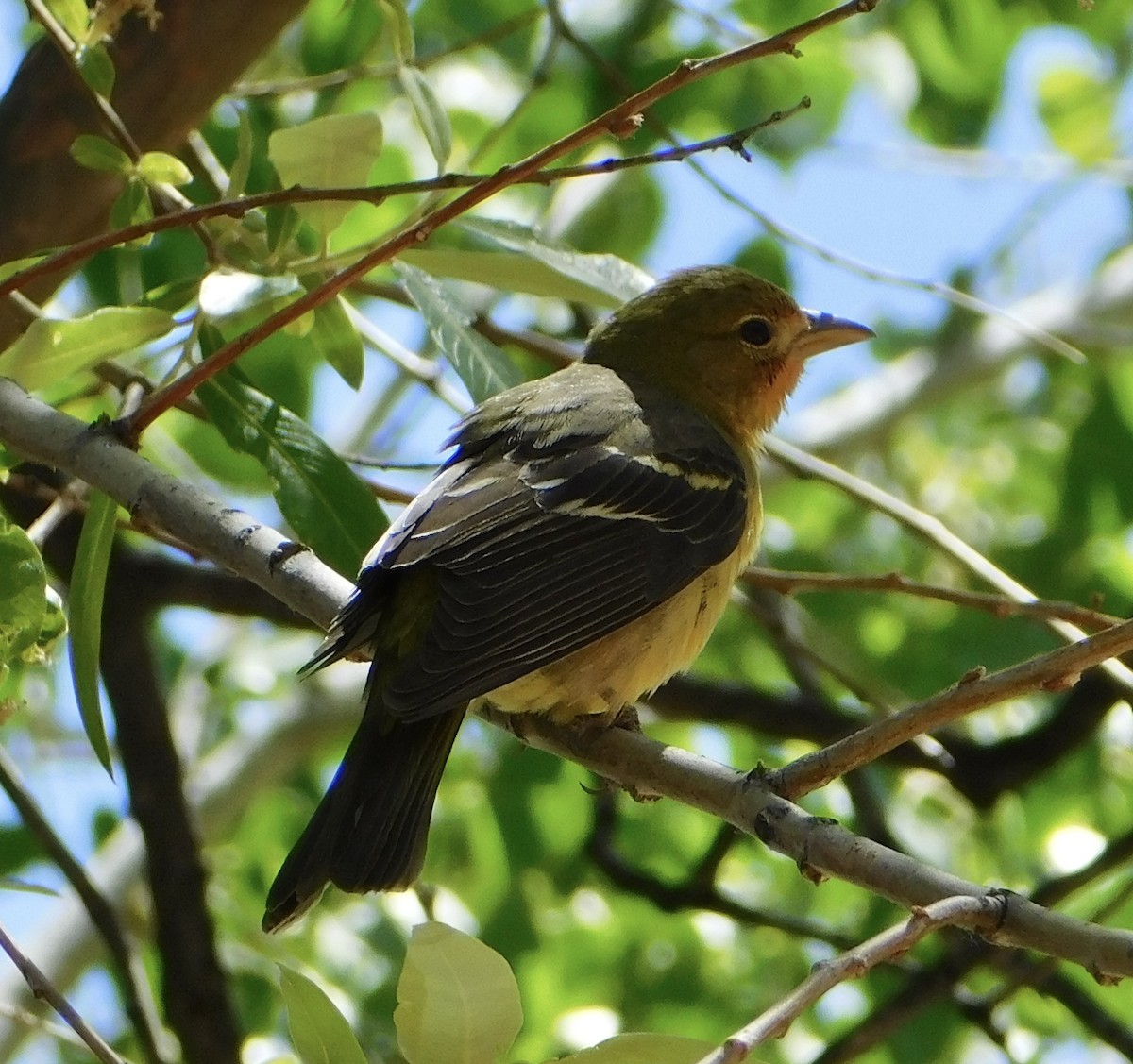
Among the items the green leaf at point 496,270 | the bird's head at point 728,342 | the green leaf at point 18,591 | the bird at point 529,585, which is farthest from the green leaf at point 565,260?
the bird's head at point 728,342

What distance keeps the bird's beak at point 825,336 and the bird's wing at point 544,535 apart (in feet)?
2.25

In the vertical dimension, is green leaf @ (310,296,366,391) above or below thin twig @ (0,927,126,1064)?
above

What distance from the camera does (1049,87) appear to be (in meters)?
6.55

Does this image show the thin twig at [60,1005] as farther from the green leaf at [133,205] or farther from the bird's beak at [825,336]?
the bird's beak at [825,336]

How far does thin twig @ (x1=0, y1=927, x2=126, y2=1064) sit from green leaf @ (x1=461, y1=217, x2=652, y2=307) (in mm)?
1734

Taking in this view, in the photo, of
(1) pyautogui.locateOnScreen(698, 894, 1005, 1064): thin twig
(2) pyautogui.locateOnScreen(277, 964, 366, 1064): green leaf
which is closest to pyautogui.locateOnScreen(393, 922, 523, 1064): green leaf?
(2) pyautogui.locateOnScreen(277, 964, 366, 1064): green leaf

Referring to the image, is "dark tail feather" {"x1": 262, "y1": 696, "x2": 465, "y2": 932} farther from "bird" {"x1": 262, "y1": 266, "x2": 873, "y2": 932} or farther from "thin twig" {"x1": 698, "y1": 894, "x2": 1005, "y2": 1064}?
"thin twig" {"x1": 698, "y1": 894, "x2": 1005, "y2": 1064}

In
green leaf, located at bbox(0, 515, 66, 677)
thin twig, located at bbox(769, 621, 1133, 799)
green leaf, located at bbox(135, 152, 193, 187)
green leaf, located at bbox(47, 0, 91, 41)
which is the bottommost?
thin twig, located at bbox(769, 621, 1133, 799)

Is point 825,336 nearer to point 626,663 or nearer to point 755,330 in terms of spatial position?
point 755,330

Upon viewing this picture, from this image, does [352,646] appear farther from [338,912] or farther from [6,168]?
[338,912]

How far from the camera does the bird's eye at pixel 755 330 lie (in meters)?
5.26

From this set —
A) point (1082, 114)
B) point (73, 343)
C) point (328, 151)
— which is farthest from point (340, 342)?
point (1082, 114)

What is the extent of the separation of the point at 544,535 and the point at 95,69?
1.48 metres

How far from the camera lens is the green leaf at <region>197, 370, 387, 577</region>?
3.35m
